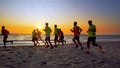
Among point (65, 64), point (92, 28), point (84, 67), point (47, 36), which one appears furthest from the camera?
point (47, 36)

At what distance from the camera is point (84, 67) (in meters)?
9.63

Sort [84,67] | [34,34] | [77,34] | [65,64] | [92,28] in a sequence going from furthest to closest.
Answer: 1. [34,34]
2. [77,34]
3. [92,28]
4. [65,64]
5. [84,67]

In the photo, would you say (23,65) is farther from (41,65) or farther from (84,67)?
(84,67)

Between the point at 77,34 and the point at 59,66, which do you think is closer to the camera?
the point at 59,66

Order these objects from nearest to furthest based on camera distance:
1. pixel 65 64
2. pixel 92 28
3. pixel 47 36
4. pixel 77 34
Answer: pixel 65 64 < pixel 92 28 < pixel 77 34 < pixel 47 36

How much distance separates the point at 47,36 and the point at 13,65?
9.88 metres

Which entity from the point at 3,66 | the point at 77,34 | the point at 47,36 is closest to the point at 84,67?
the point at 3,66

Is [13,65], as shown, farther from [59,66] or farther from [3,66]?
[59,66]

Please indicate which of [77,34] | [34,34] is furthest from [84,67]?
[34,34]

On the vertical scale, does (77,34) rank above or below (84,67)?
above

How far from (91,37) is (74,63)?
4342mm

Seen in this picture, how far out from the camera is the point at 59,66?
987 cm

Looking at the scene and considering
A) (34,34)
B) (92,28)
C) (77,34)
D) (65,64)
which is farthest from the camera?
(34,34)

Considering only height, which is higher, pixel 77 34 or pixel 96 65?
pixel 77 34
